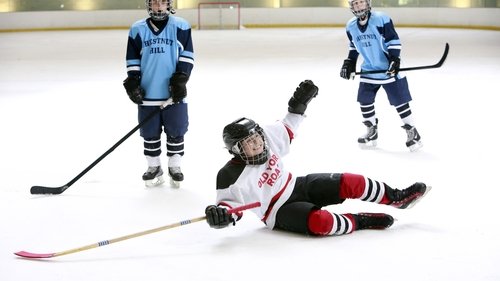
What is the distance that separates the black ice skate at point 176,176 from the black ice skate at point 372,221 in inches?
44.7

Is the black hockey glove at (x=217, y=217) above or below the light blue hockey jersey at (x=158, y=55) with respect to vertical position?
below

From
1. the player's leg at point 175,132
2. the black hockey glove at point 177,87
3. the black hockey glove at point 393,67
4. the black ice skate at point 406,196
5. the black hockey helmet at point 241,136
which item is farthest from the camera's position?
the black hockey glove at point 393,67

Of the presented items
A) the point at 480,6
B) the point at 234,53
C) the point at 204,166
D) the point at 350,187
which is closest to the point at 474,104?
the point at 204,166

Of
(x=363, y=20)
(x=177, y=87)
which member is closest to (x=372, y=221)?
(x=177, y=87)

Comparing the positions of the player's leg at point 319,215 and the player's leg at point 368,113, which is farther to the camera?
the player's leg at point 368,113

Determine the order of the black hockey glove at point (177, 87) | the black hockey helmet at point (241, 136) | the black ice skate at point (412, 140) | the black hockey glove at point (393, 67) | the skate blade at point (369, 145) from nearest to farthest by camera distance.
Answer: the black hockey helmet at point (241, 136)
the black hockey glove at point (177, 87)
the black hockey glove at point (393, 67)
the black ice skate at point (412, 140)
the skate blade at point (369, 145)

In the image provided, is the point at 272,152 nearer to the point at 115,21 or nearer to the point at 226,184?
the point at 226,184

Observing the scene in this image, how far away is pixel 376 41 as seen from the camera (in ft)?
15.6

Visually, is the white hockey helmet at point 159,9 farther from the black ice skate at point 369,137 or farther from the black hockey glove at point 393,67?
the black ice skate at point 369,137

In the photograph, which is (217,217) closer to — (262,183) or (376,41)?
(262,183)

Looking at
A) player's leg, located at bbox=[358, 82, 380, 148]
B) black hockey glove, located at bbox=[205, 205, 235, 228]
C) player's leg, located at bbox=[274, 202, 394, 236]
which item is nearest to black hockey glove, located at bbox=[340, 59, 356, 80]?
player's leg, located at bbox=[358, 82, 380, 148]

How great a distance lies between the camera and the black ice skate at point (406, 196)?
3289 millimetres

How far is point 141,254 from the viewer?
2980mm

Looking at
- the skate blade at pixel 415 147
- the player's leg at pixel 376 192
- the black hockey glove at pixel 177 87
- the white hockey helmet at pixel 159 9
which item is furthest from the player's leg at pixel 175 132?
the skate blade at pixel 415 147
